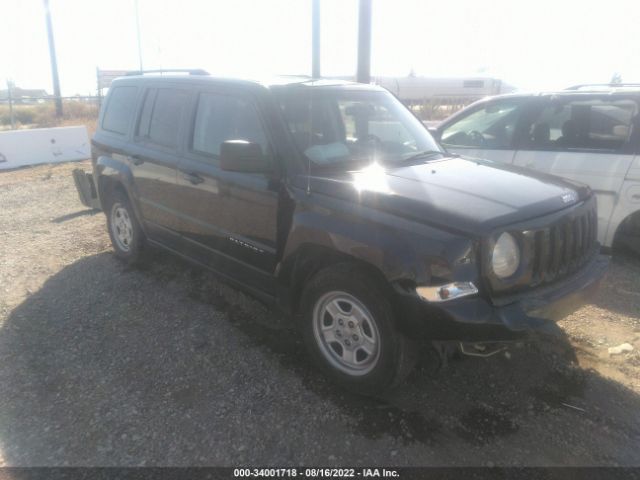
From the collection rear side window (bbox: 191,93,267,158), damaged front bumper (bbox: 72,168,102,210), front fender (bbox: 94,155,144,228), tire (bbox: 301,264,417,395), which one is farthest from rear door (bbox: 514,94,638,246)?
damaged front bumper (bbox: 72,168,102,210)

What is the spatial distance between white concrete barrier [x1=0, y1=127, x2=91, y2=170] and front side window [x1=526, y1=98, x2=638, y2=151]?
11.7m

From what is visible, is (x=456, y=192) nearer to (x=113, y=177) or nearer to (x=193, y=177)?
(x=193, y=177)

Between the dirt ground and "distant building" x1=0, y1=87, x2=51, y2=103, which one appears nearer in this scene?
the dirt ground

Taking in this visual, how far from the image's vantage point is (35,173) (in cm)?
1116

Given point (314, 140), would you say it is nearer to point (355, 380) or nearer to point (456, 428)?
point (355, 380)

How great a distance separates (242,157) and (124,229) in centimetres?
286

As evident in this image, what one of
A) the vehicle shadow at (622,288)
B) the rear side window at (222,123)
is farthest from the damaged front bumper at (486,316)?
the vehicle shadow at (622,288)

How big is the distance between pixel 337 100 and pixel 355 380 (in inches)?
84.7

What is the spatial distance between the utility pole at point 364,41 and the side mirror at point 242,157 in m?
6.31

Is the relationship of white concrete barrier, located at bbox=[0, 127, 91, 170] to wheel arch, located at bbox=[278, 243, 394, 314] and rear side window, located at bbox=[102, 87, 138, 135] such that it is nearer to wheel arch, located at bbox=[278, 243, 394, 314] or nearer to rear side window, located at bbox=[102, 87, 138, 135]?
rear side window, located at bbox=[102, 87, 138, 135]

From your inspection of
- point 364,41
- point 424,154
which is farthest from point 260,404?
point 364,41

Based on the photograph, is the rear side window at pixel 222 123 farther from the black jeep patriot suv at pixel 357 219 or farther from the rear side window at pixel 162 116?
the rear side window at pixel 162 116

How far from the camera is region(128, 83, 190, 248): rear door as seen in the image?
169 inches

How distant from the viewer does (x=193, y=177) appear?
402 cm
